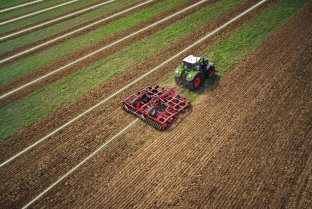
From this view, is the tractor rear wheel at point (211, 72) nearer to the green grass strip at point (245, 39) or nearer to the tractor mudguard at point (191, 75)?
the green grass strip at point (245, 39)

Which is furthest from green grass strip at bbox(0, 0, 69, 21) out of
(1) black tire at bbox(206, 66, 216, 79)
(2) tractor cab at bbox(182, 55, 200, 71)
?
(1) black tire at bbox(206, 66, 216, 79)

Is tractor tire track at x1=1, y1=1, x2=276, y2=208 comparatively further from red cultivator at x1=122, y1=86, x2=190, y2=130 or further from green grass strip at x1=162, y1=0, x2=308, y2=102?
green grass strip at x1=162, y1=0, x2=308, y2=102

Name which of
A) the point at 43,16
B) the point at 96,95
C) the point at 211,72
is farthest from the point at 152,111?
the point at 43,16

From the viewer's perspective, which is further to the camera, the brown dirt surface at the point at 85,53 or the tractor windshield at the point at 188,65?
the brown dirt surface at the point at 85,53

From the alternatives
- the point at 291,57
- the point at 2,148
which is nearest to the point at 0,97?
the point at 2,148

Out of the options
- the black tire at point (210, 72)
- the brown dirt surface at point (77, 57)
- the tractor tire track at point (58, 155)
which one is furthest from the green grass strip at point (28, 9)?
the black tire at point (210, 72)

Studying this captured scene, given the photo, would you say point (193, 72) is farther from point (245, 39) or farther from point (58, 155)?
point (58, 155)
